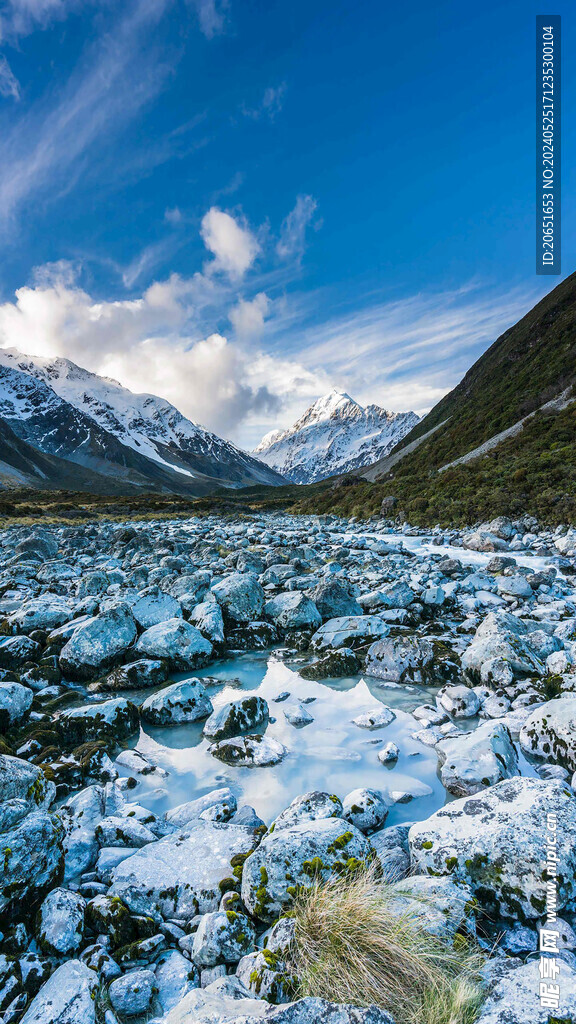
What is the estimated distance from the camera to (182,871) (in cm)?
368

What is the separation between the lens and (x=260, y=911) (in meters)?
3.17

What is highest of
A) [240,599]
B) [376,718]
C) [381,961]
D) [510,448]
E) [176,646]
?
[510,448]

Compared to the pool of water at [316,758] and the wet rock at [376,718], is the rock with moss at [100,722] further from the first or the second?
the wet rock at [376,718]

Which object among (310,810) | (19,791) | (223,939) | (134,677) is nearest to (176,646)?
(134,677)

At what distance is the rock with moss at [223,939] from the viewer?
9.70 ft

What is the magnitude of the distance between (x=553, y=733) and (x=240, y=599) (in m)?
7.04

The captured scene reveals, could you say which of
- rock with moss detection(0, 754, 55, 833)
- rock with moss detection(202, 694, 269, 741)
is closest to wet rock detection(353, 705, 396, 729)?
rock with moss detection(202, 694, 269, 741)

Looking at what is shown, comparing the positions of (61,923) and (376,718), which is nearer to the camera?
(61,923)

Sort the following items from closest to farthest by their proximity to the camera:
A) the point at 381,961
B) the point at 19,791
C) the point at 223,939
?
the point at 381,961
the point at 223,939
the point at 19,791

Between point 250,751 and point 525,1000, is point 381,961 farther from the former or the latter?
point 250,751

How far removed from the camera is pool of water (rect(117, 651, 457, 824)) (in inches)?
198

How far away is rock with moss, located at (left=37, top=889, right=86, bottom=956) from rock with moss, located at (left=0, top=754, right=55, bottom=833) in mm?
752

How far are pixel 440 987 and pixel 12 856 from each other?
306 cm

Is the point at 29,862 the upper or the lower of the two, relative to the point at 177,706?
upper
